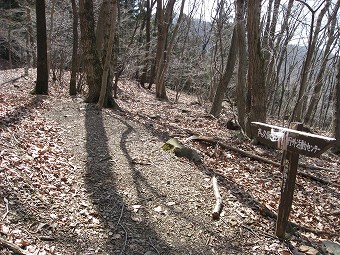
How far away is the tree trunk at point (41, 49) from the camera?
11.3 meters

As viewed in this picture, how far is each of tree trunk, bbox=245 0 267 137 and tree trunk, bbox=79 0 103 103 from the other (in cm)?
511

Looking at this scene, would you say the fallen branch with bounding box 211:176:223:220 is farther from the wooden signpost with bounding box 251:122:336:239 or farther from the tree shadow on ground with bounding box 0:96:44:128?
the tree shadow on ground with bounding box 0:96:44:128

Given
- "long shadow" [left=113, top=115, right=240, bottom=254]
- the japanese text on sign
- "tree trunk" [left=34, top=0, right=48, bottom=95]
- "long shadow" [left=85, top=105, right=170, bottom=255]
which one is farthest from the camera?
"tree trunk" [left=34, top=0, right=48, bottom=95]

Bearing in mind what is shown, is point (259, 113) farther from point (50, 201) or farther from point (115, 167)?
point (50, 201)

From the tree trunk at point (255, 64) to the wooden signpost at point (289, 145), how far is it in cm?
382

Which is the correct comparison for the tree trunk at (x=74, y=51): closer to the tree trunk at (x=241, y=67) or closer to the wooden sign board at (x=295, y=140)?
the tree trunk at (x=241, y=67)

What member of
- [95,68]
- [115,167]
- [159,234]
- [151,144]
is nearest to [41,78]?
[95,68]

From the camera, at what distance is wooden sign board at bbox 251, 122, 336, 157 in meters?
3.39

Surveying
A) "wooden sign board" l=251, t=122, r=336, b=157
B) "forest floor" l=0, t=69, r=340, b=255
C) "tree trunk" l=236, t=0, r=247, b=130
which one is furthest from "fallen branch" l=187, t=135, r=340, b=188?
"wooden sign board" l=251, t=122, r=336, b=157

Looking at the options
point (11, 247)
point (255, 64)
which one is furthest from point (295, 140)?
point (255, 64)

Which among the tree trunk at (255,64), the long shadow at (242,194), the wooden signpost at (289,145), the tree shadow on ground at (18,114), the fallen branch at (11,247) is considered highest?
the tree trunk at (255,64)

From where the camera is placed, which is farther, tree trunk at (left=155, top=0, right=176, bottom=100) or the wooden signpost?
tree trunk at (left=155, top=0, right=176, bottom=100)

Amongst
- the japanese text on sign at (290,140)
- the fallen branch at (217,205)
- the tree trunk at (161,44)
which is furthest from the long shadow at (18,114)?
the tree trunk at (161,44)

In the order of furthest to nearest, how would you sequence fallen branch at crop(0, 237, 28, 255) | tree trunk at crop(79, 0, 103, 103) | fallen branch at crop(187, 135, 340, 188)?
tree trunk at crop(79, 0, 103, 103) → fallen branch at crop(187, 135, 340, 188) → fallen branch at crop(0, 237, 28, 255)
